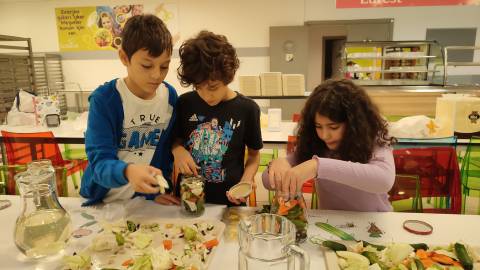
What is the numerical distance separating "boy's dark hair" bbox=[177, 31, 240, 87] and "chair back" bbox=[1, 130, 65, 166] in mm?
1786

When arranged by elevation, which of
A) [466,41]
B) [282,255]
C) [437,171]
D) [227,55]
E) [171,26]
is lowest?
[437,171]

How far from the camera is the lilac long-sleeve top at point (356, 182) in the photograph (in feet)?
3.51

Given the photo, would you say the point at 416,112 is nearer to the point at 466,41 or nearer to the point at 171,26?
the point at 466,41

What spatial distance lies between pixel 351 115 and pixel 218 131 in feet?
1.62

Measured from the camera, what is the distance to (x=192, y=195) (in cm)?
112

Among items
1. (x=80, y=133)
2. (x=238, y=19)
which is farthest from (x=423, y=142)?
(x=238, y=19)

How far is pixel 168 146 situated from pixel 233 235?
0.50m

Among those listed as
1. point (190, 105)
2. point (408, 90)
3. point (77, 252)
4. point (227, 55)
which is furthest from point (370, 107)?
point (408, 90)

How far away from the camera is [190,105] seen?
1.39 meters

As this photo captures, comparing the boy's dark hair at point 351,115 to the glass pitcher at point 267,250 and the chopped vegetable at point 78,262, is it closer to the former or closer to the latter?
the glass pitcher at point 267,250

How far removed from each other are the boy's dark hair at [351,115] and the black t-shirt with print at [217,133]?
0.23 meters

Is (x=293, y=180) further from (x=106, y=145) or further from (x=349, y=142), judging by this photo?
(x=106, y=145)

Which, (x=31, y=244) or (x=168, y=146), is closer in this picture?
(x=31, y=244)

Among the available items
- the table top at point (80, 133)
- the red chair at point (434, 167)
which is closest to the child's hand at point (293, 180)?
the red chair at point (434, 167)
